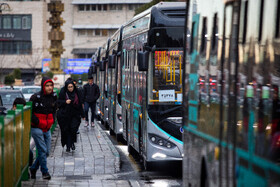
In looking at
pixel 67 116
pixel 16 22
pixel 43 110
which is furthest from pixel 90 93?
pixel 16 22

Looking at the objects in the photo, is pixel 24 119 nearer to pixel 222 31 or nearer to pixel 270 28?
pixel 222 31

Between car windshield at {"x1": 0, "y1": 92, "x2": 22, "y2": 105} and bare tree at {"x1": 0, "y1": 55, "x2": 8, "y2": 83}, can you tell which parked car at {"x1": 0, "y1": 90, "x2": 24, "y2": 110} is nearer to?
car windshield at {"x1": 0, "y1": 92, "x2": 22, "y2": 105}

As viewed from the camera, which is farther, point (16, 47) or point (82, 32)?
point (82, 32)

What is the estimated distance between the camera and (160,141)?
44.5 feet

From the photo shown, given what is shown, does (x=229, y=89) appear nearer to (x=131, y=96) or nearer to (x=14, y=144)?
(x=14, y=144)

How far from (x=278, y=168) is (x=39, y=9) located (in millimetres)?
106783

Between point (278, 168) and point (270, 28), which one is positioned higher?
point (270, 28)

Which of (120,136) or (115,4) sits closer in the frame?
(120,136)

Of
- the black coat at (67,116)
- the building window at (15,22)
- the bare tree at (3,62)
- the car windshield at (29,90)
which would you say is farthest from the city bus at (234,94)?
the building window at (15,22)

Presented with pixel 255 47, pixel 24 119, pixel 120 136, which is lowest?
pixel 120 136

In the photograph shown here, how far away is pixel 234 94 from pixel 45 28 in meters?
107

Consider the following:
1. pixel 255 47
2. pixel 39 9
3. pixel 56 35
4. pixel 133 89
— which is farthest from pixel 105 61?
pixel 39 9

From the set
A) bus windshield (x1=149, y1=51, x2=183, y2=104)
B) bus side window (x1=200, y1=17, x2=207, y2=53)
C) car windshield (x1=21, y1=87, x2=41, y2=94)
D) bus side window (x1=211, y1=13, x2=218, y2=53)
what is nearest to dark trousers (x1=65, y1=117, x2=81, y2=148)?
bus windshield (x1=149, y1=51, x2=183, y2=104)

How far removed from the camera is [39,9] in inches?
4304
